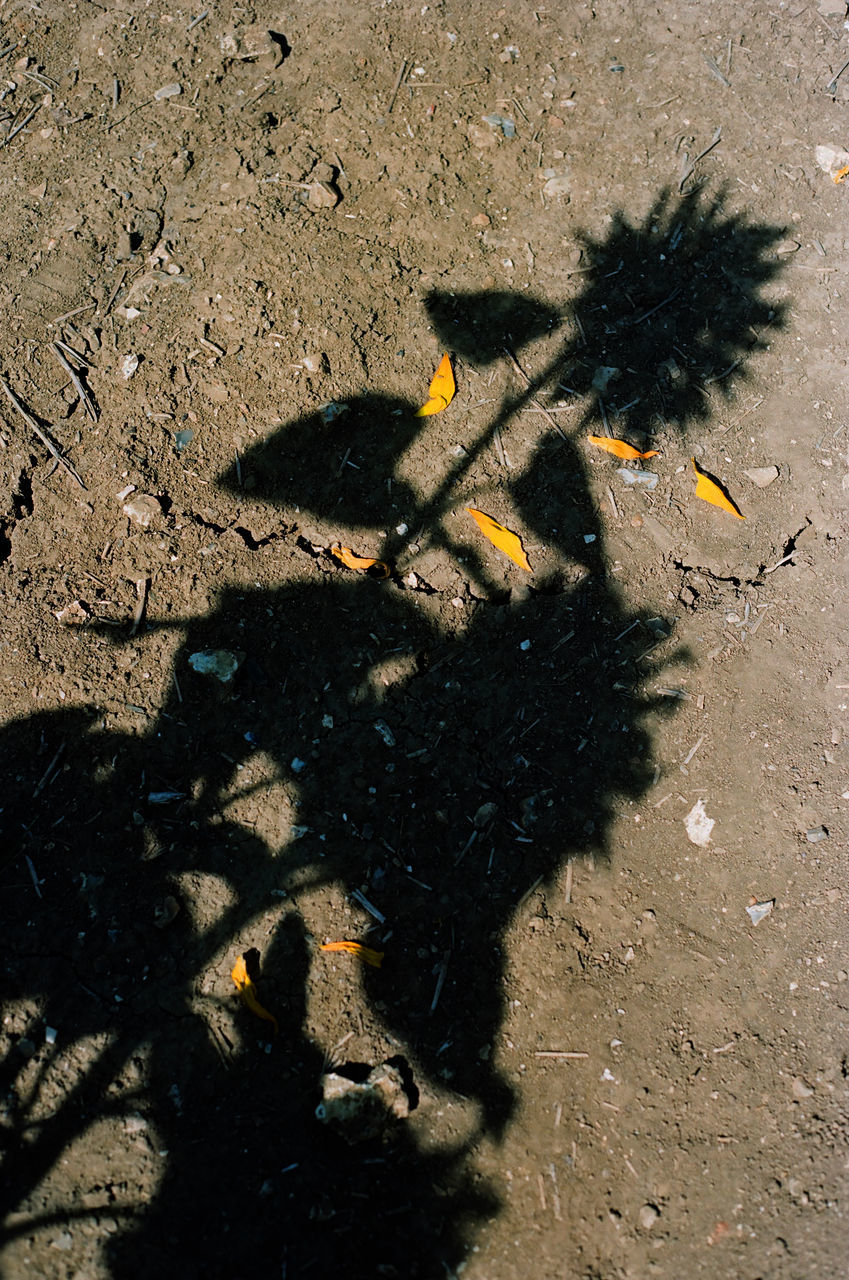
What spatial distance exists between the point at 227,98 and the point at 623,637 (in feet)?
10.0

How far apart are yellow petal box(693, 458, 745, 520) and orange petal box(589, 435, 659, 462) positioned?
0.20 meters

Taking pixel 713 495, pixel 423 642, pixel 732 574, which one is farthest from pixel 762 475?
pixel 423 642

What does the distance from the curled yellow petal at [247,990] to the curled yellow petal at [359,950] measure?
0.24 m

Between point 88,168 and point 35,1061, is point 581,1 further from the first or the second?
point 35,1061

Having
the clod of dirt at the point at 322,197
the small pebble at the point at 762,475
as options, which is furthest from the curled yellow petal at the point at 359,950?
the clod of dirt at the point at 322,197

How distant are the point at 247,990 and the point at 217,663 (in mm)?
1067

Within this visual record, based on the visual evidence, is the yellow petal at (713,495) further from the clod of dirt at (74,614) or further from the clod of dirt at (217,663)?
the clod of dirt at (74,614)

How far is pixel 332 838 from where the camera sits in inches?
110

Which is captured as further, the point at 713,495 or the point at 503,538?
the point at 713,495

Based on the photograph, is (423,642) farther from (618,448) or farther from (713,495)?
(713,495)

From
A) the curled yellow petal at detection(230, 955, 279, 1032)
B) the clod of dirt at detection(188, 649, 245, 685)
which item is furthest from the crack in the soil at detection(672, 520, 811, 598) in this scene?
the curled yellow petal at detection(230, 955, 279, 1032)

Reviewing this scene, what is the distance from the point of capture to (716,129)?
13.0 feet

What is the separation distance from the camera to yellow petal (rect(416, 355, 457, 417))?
11.0 ft

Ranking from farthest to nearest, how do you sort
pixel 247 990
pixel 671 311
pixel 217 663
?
pixel 671 311, pixel 217 663, pixel 247 990
